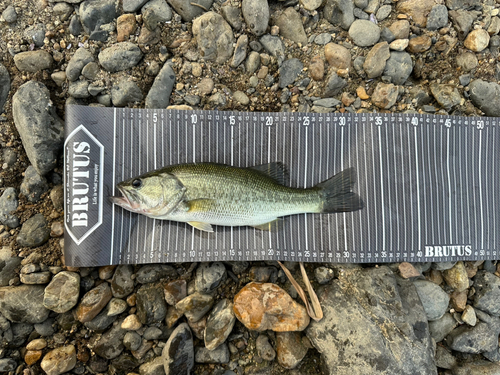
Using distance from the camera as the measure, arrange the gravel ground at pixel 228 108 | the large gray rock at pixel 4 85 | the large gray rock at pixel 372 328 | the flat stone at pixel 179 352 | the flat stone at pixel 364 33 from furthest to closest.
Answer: the flat stone at pixel 364 33 → the large gray rock at pixel 4 85 → the gravel ground at pixel 228 108 → the flat stone at pixel 179 352 → the large gray rock at pixel 372 328

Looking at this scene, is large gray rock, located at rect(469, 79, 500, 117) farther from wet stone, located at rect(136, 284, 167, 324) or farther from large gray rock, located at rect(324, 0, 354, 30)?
wet stone, located at rect(136, 284, 167, 324)

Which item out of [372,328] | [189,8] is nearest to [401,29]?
[189,8]

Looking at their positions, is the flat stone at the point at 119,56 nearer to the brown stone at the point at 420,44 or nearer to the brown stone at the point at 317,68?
the brown stone at the point at 317,68

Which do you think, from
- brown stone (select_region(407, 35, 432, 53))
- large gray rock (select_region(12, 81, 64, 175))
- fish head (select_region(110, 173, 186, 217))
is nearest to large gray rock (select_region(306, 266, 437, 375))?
fish head (select_region(110, 173, 186, 217))

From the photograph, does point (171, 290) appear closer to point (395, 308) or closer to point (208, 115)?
point (208, 115)

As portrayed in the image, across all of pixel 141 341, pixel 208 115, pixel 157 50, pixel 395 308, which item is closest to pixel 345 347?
pixel 395 308

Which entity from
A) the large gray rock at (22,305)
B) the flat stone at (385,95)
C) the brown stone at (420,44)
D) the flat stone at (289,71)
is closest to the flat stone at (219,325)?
the large gray rock at (22,305)

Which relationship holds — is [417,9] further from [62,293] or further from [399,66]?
[62,293]
